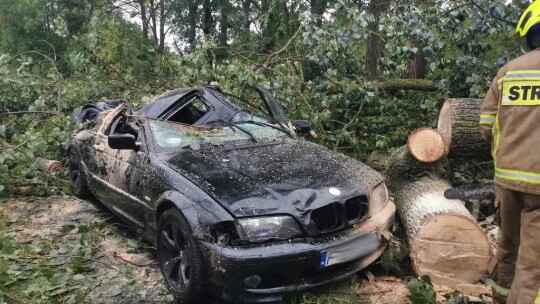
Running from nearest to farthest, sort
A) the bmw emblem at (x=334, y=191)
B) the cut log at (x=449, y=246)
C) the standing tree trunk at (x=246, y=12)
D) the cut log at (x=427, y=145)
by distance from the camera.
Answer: the bmw emblem at (x=334, y=191) → the cut log at (x=449, y=246) → the cut log at (x=427, y=145) → the standing tree trunk at (x=246, y=12)

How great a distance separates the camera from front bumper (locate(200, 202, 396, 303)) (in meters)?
2.95

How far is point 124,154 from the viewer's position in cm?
445

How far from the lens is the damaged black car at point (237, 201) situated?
305cm

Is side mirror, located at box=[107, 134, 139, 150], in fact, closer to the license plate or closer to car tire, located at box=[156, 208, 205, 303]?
car tire, located at box=[156, 208, 205, 303]

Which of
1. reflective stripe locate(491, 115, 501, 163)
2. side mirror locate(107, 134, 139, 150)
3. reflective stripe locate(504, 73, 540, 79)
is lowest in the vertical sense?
side mirror locate(107, 134, 139, 150)

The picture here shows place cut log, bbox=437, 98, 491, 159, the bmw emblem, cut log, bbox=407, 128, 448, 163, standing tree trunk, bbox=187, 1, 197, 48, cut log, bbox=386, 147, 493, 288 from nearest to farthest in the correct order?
1. the bmw emblem
2. cut log, bbox=386, 147, 493, 288
3. cut log, bbox=407, 128, 448, 163
4. cut log, bbox=437, 98, 491, 159
5. standing tree trunk, bbox=187, 1, 197, 48

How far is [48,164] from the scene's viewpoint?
6629 millimetres

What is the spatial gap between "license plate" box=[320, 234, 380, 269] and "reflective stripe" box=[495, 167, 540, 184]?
105 cm

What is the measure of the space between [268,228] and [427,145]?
2156 millimetres

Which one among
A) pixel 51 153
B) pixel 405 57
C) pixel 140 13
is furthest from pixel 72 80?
pixel 140 13

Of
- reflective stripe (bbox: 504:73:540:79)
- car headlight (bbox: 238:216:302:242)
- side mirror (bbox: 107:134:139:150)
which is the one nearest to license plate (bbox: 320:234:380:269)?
car headlight (bbox: 238:216:302:242)

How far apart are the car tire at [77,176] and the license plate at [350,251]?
151 inches

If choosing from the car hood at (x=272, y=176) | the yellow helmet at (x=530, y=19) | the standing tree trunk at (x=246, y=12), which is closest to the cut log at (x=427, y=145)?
the car hood at (x=272, y=176)

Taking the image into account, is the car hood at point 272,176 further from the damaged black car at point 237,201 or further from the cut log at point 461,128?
the cut log at point 461,128
